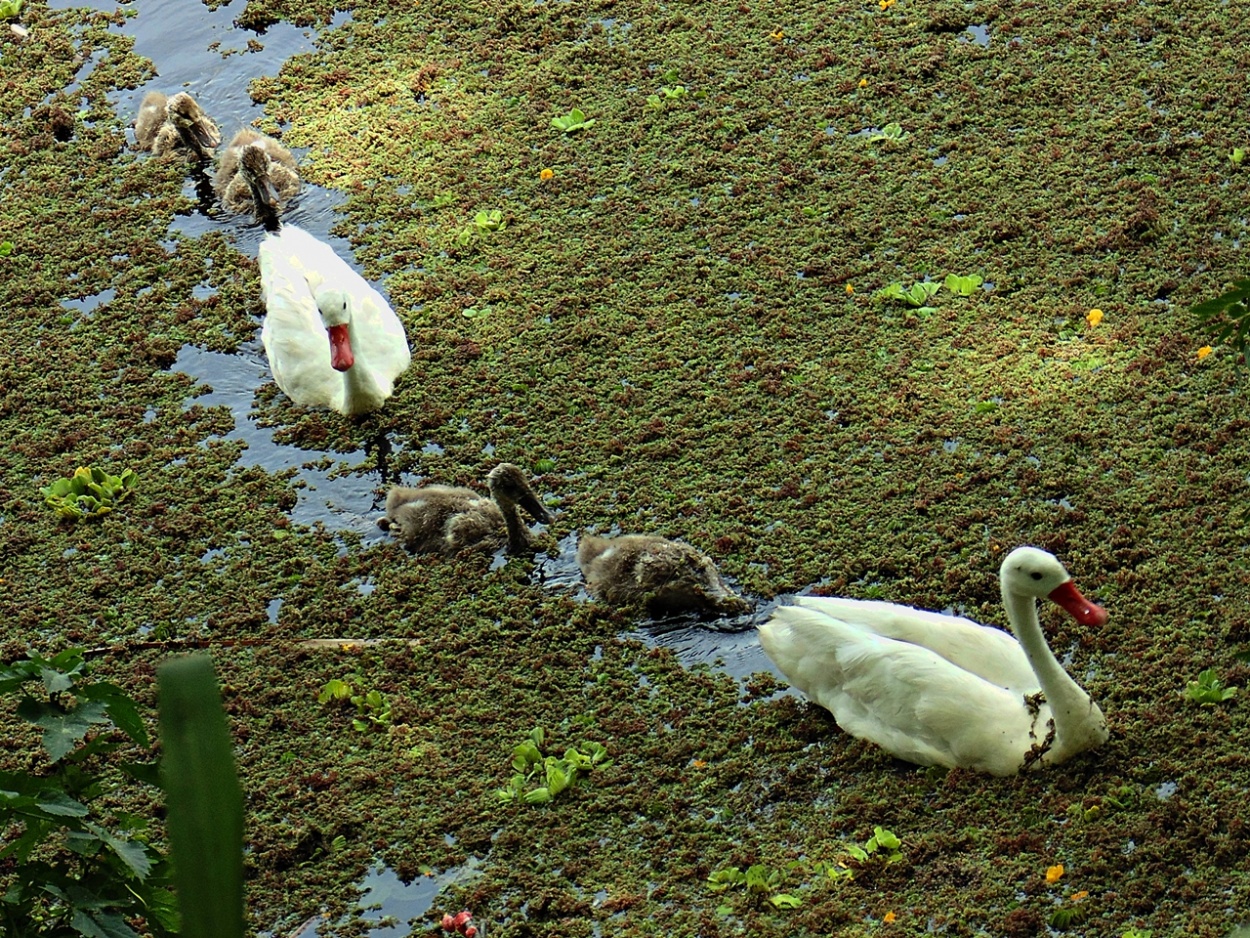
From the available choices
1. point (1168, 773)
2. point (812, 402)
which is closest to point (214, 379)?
point (812, 402)

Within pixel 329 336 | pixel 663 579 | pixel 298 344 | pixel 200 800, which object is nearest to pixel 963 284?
pixel 663 579

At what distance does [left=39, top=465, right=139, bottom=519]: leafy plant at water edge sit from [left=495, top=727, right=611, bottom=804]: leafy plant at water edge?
2.73 metres

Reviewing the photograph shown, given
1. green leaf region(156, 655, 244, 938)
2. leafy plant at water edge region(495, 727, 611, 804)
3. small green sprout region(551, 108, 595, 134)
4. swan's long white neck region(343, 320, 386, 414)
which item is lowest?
leafy plant at water edge region(495, 727, 611, 804)

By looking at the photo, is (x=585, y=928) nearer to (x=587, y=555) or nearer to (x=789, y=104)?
(x=587, y=555)

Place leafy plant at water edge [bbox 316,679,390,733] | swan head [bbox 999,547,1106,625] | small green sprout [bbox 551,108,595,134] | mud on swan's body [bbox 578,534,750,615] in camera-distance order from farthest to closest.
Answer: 1. small green sprout [bbox 551,108,595,134]
2. mud on swan's body [bbox 578,534,750,615]
3. leafy plant at water edge [bbox 316,679,390,733]
4. swan head [bbox 999,547,1106,625]

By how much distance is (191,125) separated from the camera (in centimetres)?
Answer: 903

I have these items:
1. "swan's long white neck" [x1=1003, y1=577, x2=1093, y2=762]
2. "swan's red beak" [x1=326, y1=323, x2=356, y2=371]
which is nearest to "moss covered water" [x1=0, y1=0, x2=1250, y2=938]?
"swan's long white neck" [x1=1003, y1=577, x2=1093, y2=762]

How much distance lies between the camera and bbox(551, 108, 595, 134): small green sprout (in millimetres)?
8797

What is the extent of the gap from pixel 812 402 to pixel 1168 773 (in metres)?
2.54

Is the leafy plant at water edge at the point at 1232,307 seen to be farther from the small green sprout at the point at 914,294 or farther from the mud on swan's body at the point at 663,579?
the small green sprout at the point at 914,294

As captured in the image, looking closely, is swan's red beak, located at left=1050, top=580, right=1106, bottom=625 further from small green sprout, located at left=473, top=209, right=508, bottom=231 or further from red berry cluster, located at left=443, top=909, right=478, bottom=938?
small green sprout, located at left=473, top=209, right=508, bottom=231

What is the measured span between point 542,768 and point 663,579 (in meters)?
0.91

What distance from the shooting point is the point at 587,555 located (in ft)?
19.6

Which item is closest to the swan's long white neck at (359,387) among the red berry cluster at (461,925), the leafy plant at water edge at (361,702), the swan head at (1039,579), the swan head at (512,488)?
the swan head at (512,488)
